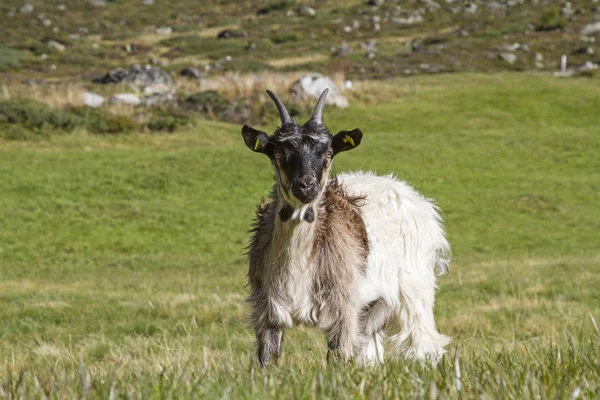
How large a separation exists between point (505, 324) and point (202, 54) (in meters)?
79.9

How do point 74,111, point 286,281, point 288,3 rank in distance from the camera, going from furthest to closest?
point 288,3
point 74,111
point 286,281

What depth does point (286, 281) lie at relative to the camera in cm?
616

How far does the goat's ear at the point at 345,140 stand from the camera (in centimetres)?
635

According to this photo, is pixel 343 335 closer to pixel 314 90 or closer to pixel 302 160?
pixel 302 160

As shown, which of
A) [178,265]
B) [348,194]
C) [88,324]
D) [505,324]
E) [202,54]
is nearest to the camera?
[348,194]

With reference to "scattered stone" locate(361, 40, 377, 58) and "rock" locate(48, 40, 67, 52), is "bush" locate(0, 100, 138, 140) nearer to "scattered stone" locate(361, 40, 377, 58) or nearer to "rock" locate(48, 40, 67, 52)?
"scattered stone" locate(361, 40, 377, 58)

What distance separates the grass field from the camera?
11.5ft

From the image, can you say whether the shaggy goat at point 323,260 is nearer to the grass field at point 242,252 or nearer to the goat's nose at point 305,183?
the goat's nose at point 305,183

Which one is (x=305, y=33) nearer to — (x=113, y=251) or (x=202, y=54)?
(x=202, y=54)

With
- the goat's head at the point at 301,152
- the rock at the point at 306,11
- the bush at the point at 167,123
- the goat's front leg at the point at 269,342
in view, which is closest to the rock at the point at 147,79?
the bush at the point at 167,123

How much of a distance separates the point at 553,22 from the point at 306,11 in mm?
39764

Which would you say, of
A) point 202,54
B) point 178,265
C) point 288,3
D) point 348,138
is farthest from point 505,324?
point 288,3

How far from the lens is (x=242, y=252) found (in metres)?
21.2

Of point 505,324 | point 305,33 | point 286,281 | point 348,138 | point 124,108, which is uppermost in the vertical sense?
point 348,138
